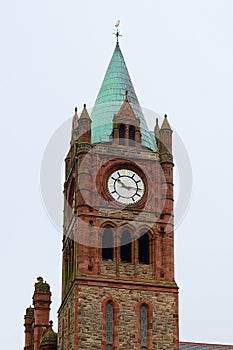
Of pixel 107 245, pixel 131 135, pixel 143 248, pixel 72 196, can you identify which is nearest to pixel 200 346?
pixel 143 248

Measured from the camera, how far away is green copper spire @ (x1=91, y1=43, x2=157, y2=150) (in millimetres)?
74625

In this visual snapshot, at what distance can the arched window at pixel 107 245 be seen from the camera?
7000cm

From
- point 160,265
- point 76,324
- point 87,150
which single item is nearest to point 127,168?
point 87,150

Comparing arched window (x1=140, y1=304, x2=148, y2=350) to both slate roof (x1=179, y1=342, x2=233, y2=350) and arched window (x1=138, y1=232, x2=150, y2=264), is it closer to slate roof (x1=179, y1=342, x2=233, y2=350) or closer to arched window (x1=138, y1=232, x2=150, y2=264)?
arched window (x1=138, y1=232, x2=150, y2=264)

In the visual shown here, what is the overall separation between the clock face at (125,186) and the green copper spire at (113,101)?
2.96 meters

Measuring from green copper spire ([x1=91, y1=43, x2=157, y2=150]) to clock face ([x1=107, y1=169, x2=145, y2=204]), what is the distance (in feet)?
9.73

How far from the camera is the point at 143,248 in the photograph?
7131cm

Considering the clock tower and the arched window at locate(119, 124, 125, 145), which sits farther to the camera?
the arched window at locate(119, 124, 125, 145)

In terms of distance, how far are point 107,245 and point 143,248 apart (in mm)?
2763

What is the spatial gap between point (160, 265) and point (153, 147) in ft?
31.5

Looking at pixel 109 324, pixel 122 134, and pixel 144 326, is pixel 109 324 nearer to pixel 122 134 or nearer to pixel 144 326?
pixel 144 326

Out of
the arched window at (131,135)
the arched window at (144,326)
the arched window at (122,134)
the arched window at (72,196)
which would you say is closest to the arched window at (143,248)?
the arched window at (144,326)

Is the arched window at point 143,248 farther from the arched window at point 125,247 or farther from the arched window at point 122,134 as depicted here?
the arched window at point 122,134

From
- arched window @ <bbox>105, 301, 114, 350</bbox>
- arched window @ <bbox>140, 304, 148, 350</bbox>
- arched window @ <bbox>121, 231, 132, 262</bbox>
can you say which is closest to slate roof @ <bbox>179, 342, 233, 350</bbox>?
arched window @ <bbox>140, 304, 148, 350</bbox>
